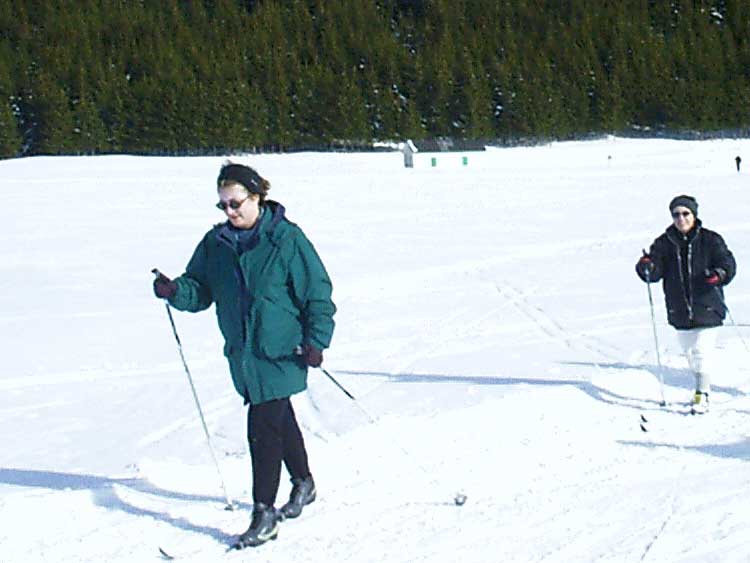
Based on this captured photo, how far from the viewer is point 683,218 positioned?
7.11 metres

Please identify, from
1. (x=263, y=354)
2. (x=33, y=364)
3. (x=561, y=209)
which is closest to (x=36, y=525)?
(x=263, y=354)

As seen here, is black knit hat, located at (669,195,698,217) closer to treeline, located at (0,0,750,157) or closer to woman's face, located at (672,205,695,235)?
woman's face, located at (672,205,695,235)

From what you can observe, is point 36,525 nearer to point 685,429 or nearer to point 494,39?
point 685,429

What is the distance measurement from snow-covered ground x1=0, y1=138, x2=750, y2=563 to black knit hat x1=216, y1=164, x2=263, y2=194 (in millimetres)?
1442

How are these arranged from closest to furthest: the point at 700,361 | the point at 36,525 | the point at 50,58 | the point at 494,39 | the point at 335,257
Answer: the point at 36,525, the point at 700,361, the point at 335,257, the point at 50,58, the point at 494,39

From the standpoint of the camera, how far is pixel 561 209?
2727cm

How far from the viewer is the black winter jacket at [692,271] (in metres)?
7.10

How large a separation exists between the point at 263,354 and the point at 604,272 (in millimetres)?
12230

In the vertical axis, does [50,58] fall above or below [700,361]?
above

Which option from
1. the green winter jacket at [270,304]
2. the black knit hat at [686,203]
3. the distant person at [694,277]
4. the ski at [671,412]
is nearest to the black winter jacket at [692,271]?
the distant person at [694,277]

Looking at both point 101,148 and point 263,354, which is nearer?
point 263,354

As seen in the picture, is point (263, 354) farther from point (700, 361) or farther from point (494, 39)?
point (494, 39)

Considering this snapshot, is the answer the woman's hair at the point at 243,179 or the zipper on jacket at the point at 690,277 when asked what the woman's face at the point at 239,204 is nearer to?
the woman's hair at the point at 243,179

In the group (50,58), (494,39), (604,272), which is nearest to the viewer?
(604,272)
